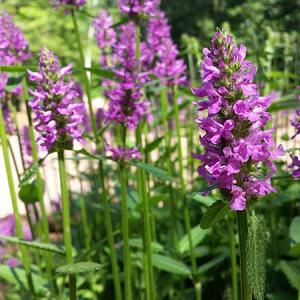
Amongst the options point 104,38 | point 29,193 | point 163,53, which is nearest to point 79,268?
point 29,193

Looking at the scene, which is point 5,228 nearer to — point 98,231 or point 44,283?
point 98,231

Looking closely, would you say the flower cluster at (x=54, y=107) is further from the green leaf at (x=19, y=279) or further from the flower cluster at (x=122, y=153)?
the green leaf at (x=19, y=279)

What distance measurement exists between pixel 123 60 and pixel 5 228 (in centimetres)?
205

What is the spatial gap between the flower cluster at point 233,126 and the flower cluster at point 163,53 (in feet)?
5.69

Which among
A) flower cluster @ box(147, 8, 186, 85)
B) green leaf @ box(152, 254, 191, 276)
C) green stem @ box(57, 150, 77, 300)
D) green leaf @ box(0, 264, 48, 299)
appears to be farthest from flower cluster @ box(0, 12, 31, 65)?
green leaf @ box(152, 254, 191, 276)

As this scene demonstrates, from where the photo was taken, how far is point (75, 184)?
23.4ft

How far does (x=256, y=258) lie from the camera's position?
1371 mm

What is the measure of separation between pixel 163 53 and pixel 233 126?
78.1 inches

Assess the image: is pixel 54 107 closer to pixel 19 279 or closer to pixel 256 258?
pixel 256 258

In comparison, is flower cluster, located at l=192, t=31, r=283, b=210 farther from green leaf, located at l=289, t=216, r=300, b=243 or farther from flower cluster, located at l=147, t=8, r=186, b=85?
flower cluster, located at l=147, t=8, r=186, b=85

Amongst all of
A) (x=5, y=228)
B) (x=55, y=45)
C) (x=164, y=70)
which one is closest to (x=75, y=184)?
(x=5, y=228)

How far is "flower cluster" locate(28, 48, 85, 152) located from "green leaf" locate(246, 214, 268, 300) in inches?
32.7

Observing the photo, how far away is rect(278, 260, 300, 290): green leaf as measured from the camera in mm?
2954

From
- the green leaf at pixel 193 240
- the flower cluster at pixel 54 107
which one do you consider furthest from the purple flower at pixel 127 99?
the green leaf at pixel 193 240
